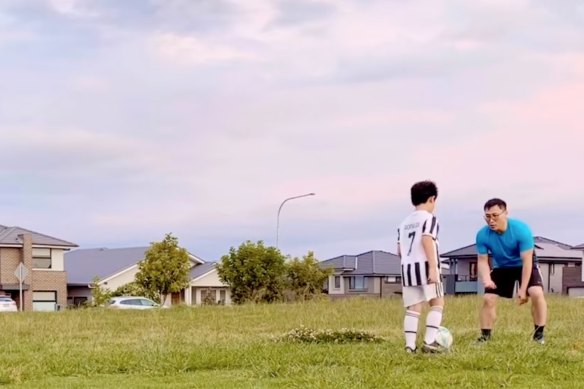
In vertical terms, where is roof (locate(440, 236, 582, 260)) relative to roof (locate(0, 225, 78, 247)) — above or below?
below

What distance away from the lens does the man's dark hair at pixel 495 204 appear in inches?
369

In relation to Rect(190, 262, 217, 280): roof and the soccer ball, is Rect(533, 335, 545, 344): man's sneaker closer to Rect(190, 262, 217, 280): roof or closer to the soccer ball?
the soccer ball

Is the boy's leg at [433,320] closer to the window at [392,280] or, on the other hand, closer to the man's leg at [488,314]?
the man's leg at [488,314]

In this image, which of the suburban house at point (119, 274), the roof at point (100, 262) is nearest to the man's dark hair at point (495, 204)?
the suburban house at point (119, 274)

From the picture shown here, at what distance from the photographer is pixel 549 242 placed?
3029 inches

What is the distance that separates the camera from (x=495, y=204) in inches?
368

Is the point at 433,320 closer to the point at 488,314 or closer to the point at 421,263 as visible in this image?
the point at 421,263

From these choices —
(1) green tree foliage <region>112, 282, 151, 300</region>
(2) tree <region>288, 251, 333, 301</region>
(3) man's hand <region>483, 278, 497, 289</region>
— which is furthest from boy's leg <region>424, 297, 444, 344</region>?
(1) green tree foliage <region>112, 282, 151, 300</region>

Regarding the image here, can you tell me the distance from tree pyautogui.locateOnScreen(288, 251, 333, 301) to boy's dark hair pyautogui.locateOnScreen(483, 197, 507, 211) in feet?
105

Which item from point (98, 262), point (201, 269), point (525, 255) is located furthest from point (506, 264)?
point (98, 262)

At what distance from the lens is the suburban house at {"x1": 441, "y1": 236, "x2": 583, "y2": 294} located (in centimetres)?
7019

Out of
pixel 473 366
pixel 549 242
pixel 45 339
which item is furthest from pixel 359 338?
pixel 549 242

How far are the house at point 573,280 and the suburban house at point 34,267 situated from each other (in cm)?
3629

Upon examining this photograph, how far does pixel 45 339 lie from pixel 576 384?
307 inches
